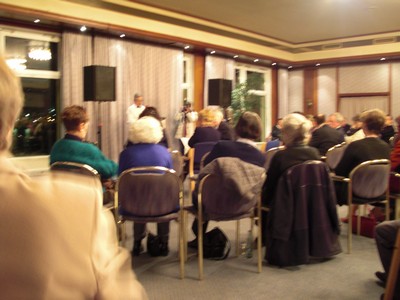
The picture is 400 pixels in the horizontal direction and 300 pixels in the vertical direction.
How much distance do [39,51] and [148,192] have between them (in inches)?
208

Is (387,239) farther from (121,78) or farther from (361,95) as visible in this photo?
(361,95)

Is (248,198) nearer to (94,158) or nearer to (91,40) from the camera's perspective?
(94,158)

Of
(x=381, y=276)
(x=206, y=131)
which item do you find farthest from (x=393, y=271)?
(x=206, y=131)

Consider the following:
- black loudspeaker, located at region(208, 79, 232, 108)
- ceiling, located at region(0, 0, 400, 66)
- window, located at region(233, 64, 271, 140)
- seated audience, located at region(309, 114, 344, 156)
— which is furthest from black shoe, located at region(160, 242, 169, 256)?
window, located at region(233, 64, 271, 140)

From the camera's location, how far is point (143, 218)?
124 inches

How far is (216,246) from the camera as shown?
3666 mm

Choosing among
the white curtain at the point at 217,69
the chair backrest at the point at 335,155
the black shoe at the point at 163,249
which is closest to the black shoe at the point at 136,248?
the black shoe at the point at 163,249

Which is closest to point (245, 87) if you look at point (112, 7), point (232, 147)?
point (112, 7)

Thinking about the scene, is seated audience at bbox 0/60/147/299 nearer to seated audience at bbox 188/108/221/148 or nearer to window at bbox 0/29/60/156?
seated audience at bbox 188/108/221/148

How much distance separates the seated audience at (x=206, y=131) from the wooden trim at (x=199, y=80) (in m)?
4.18

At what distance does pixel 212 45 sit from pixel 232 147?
6500 millimetres

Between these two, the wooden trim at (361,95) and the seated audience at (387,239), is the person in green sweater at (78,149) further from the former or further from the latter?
the wooden trim at (361,95)

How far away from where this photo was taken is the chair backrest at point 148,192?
3027 mm

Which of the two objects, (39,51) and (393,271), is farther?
(39,51)
